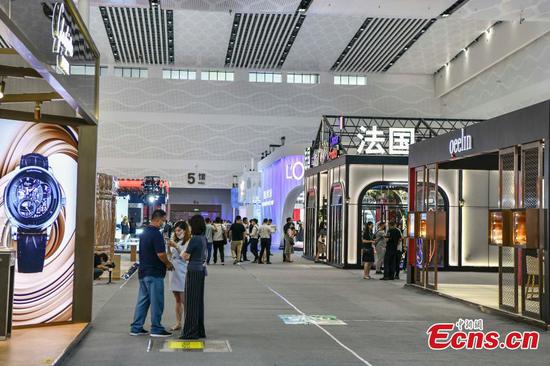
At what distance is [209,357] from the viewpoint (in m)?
7.61

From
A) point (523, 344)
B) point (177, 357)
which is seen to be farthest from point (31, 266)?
point (523, 344)

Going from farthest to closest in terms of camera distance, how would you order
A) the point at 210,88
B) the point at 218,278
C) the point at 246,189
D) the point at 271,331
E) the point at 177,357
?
the point at 210,88 < the point at 246,189 < the point at 218,278 < the point at 271,331 < the point at 177,357

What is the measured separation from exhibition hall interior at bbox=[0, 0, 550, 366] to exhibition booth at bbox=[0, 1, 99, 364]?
0.02m

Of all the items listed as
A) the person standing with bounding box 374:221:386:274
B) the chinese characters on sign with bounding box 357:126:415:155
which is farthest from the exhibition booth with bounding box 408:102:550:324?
the chinese characters on sign with bounding box 357:126:415:155

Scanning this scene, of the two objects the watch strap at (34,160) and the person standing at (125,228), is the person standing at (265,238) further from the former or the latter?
the watch strap at (34,160)

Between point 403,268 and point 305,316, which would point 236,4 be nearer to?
point 403,268

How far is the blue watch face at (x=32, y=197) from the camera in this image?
880 cm

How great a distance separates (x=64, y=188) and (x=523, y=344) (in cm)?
570

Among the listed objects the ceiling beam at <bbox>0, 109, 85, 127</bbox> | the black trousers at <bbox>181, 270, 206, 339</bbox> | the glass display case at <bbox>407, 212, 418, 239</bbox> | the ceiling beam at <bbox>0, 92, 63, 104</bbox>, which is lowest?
the black trousers at <bbox>181, 270, 206, 339</bbox>

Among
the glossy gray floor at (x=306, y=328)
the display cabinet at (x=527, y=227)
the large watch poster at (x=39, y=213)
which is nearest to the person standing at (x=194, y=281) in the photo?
the glossy gray floor at (x=306, y=328)

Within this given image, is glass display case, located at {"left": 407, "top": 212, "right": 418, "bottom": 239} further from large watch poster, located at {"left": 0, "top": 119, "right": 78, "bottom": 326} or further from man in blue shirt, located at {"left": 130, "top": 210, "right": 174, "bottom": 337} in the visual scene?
large watch poster, located at {"left": 0, "top": 119, "right": 78, "bottom": 326}

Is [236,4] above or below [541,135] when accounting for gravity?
above

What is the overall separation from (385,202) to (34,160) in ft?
47.5

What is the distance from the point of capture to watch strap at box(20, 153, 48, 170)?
29.3 ft
